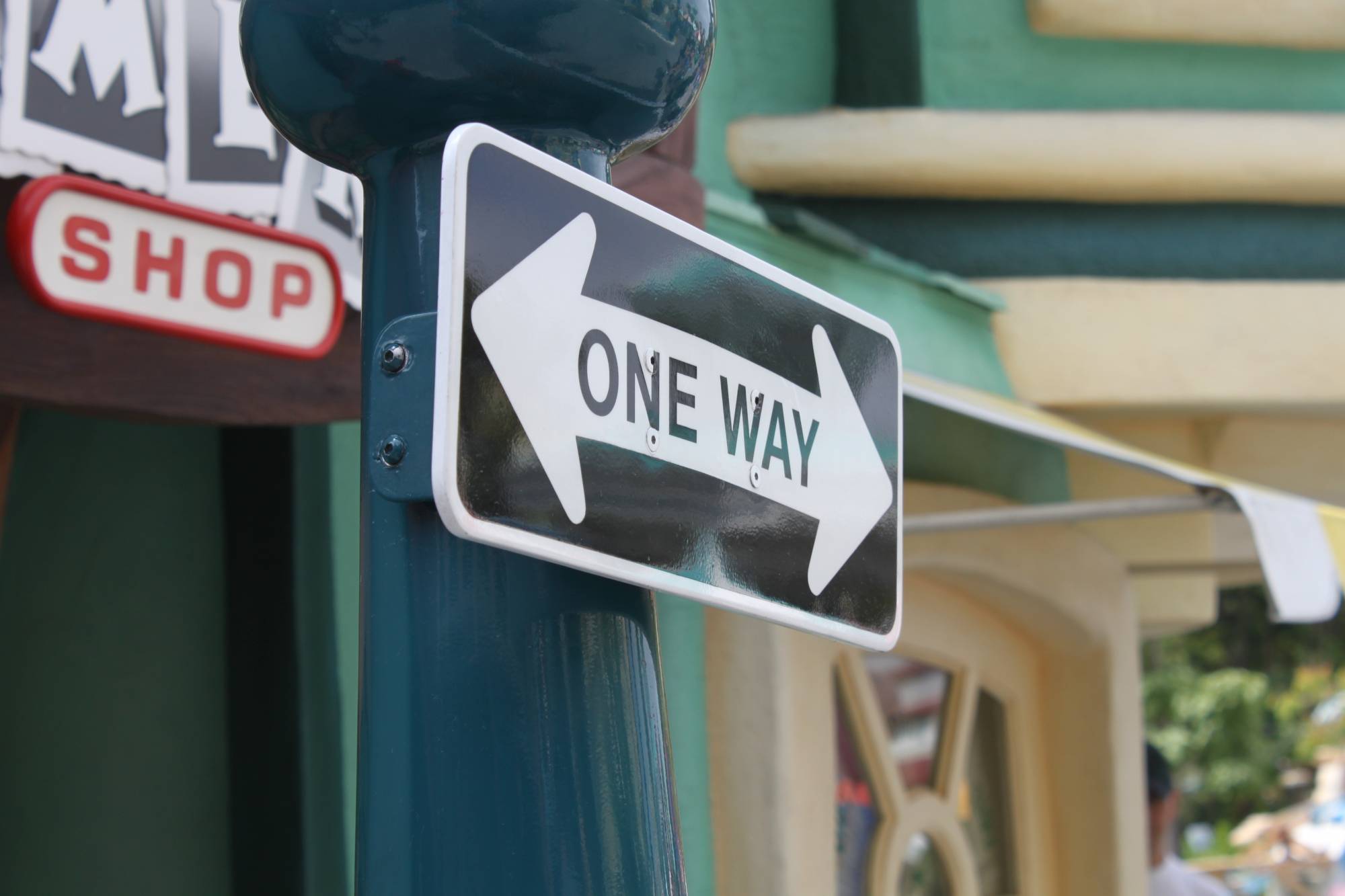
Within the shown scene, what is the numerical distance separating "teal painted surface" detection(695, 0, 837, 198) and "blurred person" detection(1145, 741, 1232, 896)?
271 cm

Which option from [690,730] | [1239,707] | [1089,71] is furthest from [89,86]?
[1239,707]

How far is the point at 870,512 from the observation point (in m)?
1.39

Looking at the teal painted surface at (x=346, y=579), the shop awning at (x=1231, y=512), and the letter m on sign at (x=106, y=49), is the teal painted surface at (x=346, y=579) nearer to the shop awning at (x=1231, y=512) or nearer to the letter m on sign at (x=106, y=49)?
the letter m on sign at (x=106, y=49)

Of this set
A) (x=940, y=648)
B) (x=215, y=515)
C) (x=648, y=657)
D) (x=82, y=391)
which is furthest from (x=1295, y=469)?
(x=648, y=657)

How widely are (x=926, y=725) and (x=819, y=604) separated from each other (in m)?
3.44

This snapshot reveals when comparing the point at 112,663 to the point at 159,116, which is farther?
the point at 112,663

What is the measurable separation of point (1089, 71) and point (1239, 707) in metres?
19.7

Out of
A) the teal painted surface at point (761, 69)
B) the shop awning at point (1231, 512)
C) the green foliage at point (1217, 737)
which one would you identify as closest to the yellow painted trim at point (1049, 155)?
the teal painted surface at point (761, 69)

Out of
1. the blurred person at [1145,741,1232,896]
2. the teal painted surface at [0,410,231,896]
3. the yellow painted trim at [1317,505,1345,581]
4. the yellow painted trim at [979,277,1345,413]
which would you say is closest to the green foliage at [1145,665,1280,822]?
the blurred person at [1145,741,1232,896]

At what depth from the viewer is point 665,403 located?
116 cm

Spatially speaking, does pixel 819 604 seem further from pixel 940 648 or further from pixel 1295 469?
pixel 1295 469

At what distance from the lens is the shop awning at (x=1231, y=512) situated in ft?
11.0

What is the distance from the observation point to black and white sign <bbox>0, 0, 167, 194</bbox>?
2.26 m

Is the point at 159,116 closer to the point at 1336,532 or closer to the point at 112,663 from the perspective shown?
the point at 112,663
